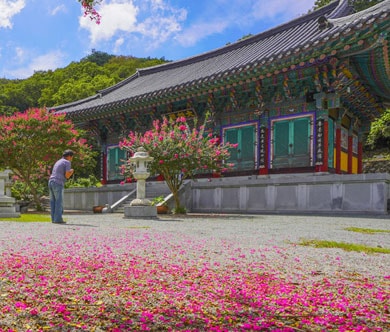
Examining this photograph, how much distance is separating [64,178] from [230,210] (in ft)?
23.2

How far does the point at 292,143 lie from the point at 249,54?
5790mm

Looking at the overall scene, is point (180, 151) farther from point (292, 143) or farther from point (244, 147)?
point (292, 143)

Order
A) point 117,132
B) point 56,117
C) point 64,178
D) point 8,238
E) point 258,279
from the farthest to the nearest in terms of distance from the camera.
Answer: point 117,132, point 56,117, point 64,178, point 8,238, point 258,279

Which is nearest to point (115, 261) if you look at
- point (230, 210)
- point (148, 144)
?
point (148, 144)

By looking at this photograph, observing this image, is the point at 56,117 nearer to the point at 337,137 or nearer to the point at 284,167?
the point at 284,167

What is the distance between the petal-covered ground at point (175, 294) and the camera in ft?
6.93

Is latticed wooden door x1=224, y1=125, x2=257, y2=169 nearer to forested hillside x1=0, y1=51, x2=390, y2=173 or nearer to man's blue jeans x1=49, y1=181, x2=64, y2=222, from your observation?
man's blue jeans x1=49, y1=181, x2=64, y2=222

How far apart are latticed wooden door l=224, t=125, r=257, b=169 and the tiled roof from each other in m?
2.60

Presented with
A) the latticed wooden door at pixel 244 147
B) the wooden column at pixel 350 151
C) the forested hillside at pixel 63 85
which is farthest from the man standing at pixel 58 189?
the forested hillside at pixel 63 85

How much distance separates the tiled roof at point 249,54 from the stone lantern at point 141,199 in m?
4.70

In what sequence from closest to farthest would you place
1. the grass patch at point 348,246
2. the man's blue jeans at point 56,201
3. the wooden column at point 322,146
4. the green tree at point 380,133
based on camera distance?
the grass patch at point 348,246, the man's blue jeans at point 56,201, the wooden column at point 322,146, the green tree at point 380,133

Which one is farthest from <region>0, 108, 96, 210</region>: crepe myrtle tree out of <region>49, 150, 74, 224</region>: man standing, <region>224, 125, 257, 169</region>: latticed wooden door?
<region>49, 150, 74, 224</region>: man standing

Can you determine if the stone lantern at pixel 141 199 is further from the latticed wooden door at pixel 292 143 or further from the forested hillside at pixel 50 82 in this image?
the forested hillside at pixel 50 82

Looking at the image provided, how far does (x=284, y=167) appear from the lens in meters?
14.2
